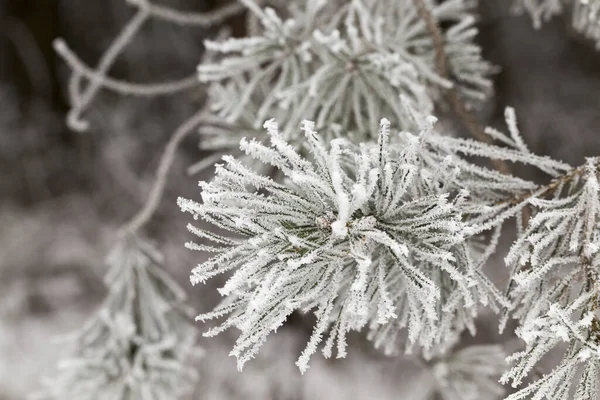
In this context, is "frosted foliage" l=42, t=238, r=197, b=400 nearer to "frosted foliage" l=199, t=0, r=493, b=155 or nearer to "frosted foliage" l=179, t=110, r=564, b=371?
"frosted foliage" l=199, t=0, r=493, b=155

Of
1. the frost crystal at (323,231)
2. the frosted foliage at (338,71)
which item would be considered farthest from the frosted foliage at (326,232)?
the frosted foliage at (338,71)

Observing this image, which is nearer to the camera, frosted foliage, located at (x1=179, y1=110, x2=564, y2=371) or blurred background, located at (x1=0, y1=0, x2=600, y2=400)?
frosted foliage, located at (x1=179, y1=110, x2=564, y2=371)

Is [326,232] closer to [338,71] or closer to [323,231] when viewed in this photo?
[323,231]

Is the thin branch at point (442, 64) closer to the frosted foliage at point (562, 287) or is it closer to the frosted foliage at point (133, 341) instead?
the frosted foliage at point (562, 287)

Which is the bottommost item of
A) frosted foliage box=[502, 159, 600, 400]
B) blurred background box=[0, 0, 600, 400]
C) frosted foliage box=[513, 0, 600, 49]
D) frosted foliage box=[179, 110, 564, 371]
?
frosted foliage box=[502, 159, 600, 400]

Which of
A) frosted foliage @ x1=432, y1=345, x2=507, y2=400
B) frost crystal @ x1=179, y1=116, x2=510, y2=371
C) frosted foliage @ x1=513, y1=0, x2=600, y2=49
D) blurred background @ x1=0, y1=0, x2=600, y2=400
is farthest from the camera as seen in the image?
blurred background @ x1=0, y1=0, x2=600, y2=400

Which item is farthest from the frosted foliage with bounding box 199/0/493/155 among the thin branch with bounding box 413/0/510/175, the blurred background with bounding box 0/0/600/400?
the blurred background with bounding box 0/0/600/400

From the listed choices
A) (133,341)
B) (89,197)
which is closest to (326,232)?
(133,341)
